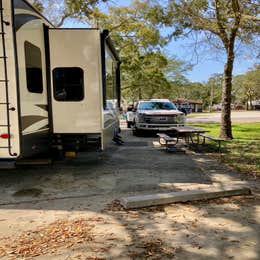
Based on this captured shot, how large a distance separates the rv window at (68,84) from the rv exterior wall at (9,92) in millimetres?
1439

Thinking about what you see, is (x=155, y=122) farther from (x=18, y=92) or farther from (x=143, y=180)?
(x=18, y=92)

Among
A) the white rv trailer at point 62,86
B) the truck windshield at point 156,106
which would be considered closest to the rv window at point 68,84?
the white rv trailer at point 62,86

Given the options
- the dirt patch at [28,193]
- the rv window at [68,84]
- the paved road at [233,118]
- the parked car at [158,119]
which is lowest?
the dirt patch at [28,193]

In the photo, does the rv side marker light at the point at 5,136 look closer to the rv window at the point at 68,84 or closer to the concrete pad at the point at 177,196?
the rv window at the point at 68,84

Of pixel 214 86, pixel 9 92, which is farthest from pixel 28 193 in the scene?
pixel 214 86

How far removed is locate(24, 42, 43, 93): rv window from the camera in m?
5.42

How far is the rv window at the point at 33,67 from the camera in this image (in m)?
5.42

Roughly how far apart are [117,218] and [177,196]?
115cm

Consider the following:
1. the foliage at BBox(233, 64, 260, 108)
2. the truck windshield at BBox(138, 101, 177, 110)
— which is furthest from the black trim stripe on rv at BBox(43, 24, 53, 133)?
the foliage at BBox(233, 64, 260, 108)

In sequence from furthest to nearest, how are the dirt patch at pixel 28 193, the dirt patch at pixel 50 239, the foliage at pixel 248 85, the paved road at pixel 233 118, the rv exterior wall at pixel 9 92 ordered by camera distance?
the foliage at pixel 248 85, the paved road at pixel 233 118, the dirt patch at pixel 28 193, the rv exterior wall at pixel 9 92, the dirt patch at pixel 50 239

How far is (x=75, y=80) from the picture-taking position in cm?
633

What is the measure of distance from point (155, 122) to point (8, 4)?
9359mm

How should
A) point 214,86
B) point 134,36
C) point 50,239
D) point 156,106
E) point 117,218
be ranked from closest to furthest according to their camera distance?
point 50,239 < point 117,218 < point 156,106 < point 134,36 < point 214,86

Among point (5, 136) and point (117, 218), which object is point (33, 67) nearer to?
point (5, 136)
